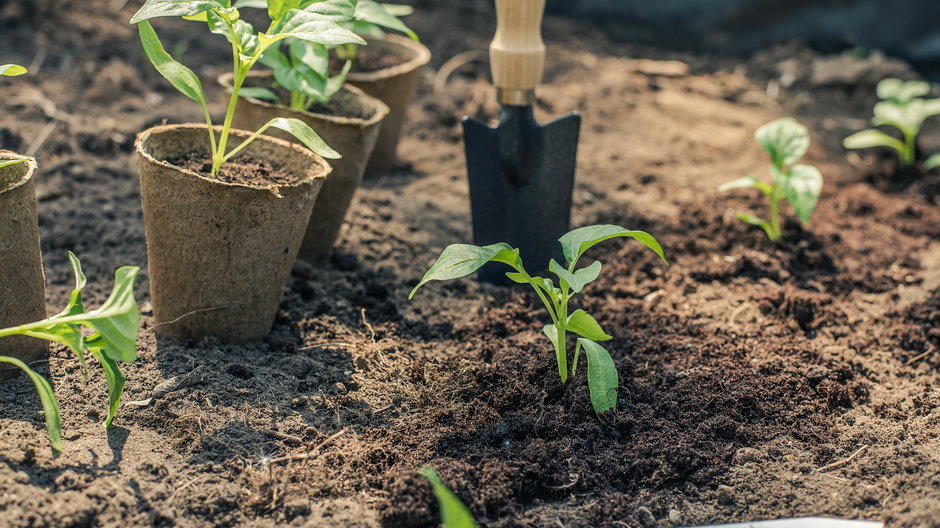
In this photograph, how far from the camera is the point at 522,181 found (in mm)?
2539

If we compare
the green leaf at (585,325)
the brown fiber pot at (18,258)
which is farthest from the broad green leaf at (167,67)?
the green leaf at (585,325)

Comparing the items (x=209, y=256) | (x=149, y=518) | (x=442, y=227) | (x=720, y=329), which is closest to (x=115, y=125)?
(x=442, y=227)

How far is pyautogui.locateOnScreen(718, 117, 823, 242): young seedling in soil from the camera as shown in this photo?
104 inches

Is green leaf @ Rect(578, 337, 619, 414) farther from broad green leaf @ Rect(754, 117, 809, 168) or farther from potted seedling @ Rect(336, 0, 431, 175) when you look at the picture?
potted seedling @ Rect(336, 0, 431, 175)

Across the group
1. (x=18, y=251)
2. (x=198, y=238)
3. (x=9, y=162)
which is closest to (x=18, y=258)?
(x=18, y=251)

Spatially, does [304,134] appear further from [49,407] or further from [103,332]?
[49,407]

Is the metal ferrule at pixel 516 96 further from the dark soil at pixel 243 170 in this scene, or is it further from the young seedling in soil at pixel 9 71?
the young seedling in soil at pixel 9 71

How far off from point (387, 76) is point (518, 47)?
78 centimetres

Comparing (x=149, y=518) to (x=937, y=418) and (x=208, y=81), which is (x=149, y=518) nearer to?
(x=937, y=418)

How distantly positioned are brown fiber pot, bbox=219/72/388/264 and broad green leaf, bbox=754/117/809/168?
4.07 feet

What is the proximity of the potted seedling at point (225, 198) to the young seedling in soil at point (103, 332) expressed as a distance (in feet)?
1.00

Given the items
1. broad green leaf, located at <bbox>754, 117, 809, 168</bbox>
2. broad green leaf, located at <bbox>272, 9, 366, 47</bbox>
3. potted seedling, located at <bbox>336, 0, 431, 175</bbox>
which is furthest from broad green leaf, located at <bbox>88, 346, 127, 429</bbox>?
broad green leaf, located at <bbox>754, 117, 809, 168</bbox>

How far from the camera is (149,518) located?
5.19ft

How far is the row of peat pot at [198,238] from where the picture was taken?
1830mm
